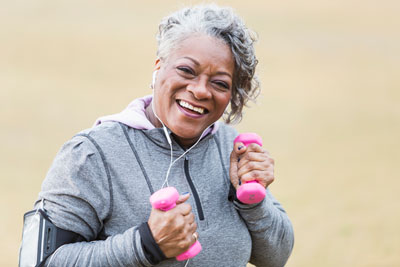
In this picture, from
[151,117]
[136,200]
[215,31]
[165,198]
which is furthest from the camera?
[151,117]

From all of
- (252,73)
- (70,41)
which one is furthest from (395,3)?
(252,73)

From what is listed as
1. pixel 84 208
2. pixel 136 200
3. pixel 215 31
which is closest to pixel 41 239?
pixel 84 208

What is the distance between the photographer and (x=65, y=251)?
2.12 meters

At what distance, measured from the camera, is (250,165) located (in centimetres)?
239

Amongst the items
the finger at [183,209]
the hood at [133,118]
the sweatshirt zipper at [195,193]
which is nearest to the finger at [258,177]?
the sweatshirt zipper at [195,193]

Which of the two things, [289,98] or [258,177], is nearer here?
[258,177]

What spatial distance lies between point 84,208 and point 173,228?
1.02 feet

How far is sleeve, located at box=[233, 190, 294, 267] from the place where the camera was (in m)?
2.41

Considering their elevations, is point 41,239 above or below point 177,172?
below

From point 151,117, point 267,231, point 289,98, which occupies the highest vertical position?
point 151,117

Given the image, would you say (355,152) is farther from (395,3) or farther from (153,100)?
(395,3)

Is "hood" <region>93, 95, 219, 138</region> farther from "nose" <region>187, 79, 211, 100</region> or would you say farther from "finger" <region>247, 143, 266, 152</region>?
"finger" <region>247, 143, 266, 152</region>

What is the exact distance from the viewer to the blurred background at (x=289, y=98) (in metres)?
6.64

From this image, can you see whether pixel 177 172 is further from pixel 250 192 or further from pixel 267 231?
pixel 267 231
